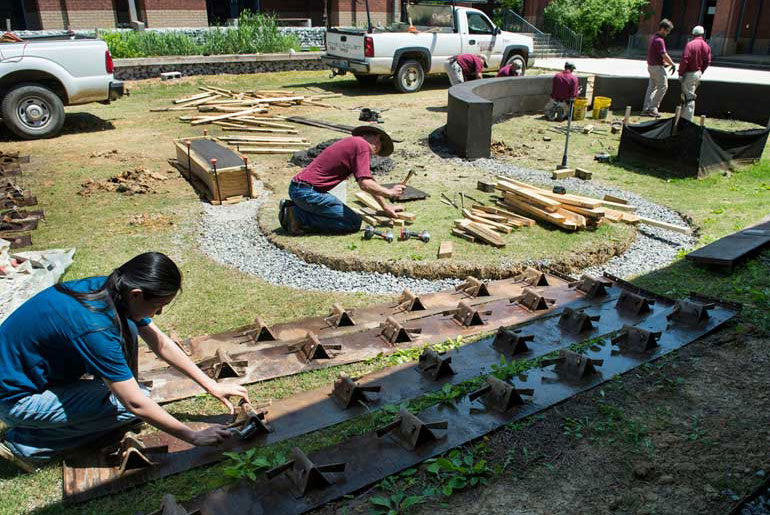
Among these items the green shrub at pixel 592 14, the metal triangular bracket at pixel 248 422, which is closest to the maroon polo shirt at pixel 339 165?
the metal triangular bracket at pixel 248 422

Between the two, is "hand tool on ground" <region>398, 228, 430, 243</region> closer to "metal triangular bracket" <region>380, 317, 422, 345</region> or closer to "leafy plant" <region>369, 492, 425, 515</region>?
"metal triangular bracket" <region>380, 317, 422, 345</region>

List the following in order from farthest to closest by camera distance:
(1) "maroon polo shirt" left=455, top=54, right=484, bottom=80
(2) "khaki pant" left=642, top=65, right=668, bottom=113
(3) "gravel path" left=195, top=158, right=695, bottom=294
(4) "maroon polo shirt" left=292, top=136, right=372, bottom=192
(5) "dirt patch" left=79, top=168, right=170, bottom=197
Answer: (1) "maroon polo shirt" left=455, top=54, right=484, bottom=80 < (2) "khaki pant" left=642, top=65, right=668, bottom=113 < (5) "dirt patch" left=79, top=168, right=170, bottom=197 < (4) "maroon polo shirt" left=292, top=136, right=372, bottom=192 < (3) "gravel path" left=195, top=158, right=695, bottom=294

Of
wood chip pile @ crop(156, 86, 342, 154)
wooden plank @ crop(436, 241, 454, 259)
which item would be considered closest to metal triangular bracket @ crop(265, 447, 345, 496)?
wooden plank @ crop(436, 241, 454, 259)

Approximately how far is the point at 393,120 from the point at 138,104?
714 cm

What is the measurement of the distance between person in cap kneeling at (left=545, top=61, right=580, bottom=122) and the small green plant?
1238 centimetres

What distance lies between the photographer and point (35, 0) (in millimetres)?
22688

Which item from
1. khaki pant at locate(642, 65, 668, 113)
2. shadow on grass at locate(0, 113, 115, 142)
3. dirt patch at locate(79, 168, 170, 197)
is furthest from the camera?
khaki pant at locate(642, 65, 668, 113)

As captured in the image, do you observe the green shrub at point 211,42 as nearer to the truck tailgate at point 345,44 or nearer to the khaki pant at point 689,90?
the truck tailgate at point 345,44

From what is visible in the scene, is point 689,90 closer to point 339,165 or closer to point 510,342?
point 339,165

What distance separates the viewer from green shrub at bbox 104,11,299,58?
62.8 ft

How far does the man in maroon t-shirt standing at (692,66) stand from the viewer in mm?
13836

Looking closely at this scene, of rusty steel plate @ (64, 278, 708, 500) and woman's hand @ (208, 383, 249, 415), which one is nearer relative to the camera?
rusty steel plate @ (64, 278, 708, 500)

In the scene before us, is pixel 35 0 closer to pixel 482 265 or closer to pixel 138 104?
pixel 138 104

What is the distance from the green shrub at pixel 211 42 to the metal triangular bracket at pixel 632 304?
18.2 meters
